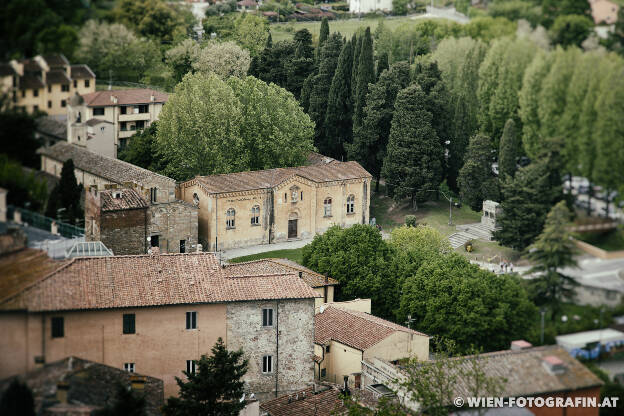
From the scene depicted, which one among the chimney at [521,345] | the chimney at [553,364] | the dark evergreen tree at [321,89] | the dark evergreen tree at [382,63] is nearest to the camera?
the chimney at [553,364]

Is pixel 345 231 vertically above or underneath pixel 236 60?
underneath

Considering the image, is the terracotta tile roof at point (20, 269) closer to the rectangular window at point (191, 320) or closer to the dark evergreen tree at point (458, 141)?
the rectangular window at point (191, 320)

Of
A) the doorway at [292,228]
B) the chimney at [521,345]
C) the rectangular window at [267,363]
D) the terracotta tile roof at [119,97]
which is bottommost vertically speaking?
the doorway at [292,228]

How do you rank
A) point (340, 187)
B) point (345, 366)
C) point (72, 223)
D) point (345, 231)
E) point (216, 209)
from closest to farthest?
point (72, 223) → point (345, 366) → point (345, 231) → point (216, 209) → point (340, 187)

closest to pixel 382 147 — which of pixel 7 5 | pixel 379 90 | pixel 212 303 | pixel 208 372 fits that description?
pixel 379 90

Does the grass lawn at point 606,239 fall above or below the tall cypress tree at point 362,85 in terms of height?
above

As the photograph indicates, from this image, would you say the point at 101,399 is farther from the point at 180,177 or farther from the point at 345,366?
the point at 180,177

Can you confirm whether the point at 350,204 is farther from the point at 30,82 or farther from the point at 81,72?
the point at 30,82

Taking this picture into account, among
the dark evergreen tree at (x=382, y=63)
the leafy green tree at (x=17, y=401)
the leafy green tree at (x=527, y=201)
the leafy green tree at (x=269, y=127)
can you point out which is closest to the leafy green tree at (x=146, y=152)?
the leafy green tree at (x=269, y=127)
